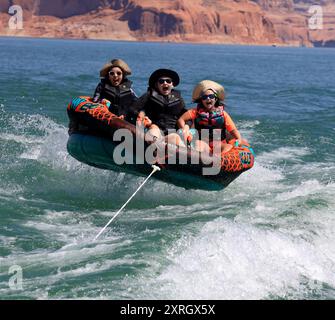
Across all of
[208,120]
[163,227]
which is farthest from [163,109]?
[163,227]

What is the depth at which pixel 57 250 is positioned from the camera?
22.0 ft

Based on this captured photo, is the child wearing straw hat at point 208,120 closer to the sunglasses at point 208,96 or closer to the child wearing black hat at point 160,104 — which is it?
the sunglasses at point 208,96

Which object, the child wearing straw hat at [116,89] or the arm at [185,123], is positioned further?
A: the child wearing straw hat at [116,89]

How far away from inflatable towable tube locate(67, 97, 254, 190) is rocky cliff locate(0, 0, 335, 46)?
111737mm

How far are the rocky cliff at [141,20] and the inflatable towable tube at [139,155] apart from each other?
11174 cm

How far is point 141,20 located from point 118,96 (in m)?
120

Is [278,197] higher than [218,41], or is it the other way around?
[278,197]

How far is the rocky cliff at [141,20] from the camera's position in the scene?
404 feet

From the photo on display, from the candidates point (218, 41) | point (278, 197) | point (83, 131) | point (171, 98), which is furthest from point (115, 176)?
point (218, 41)

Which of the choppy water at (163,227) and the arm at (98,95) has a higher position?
the arm at (98,95)

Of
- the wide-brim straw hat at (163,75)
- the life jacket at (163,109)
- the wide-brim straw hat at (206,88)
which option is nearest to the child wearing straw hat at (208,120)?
the wide-brim straw hat at (206,88)

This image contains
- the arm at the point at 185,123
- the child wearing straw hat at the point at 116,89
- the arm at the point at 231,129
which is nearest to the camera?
the arm at the point at 185,123
